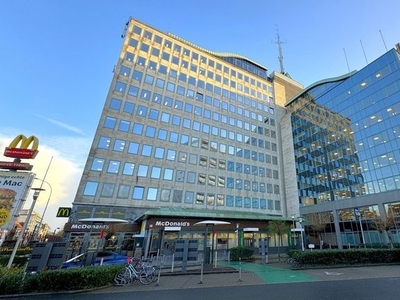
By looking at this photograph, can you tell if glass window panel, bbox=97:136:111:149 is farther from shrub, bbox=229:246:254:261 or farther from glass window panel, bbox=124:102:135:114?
shrub, bbox=229:246:254:261

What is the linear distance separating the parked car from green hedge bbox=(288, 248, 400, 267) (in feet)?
43.7

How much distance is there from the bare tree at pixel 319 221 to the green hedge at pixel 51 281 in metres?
34.7

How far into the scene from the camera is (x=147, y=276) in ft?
39.9

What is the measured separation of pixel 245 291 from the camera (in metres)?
10.0

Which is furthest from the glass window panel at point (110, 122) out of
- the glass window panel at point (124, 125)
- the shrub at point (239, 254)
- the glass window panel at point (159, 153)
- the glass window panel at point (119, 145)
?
the shrub at point (239, 254)

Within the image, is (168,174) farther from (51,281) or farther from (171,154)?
(51,281)

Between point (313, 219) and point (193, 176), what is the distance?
22428mm

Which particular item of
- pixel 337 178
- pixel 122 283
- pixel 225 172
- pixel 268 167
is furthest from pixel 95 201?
pixel 337 178

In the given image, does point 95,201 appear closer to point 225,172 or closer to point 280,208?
point 225,172

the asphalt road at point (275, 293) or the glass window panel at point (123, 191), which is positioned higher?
the glass window panel at point (123, 191)

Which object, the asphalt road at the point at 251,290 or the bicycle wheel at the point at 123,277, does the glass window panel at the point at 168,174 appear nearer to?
the asphalt road at the point at 251,290

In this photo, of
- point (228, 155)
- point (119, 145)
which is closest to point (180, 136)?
point (228, 155)

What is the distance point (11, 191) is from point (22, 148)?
375 cm

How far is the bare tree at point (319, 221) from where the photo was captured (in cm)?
3529
